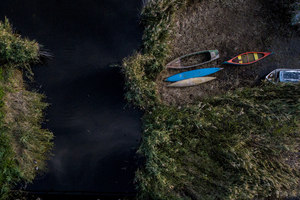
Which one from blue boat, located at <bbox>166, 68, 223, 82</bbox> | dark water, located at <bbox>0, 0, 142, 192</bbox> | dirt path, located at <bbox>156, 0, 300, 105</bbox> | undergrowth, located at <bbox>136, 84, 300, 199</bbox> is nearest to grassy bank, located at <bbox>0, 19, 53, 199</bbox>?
dark water, located at <bbox>0, 0, 142, 192</bbox>

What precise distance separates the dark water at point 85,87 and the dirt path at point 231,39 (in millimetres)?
1880

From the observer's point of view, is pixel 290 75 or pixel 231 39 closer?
pixel 290 75

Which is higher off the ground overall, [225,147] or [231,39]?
[231,39]

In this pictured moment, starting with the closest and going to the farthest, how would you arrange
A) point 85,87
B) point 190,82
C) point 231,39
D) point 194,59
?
point 85,87, point 190,82, point 194,59, point 231,39

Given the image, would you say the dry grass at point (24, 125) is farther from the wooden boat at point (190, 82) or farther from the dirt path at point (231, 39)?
the wooden boat at point (190, 82)

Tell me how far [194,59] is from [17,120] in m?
7.02

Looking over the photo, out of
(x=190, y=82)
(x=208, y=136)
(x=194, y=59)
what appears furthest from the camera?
(x=194, y=59)

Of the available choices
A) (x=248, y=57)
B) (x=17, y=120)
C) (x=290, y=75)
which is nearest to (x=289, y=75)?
(x=290, y=75)

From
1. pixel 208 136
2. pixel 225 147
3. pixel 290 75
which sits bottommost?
pixel 225 147

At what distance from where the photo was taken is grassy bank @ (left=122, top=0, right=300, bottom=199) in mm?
5074

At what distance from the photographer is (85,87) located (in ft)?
20.4

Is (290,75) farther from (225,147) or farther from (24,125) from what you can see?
(24,125)

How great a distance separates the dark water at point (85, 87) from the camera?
6.11m

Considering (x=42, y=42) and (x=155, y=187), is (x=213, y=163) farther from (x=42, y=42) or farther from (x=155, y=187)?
(x=42, y=42)
